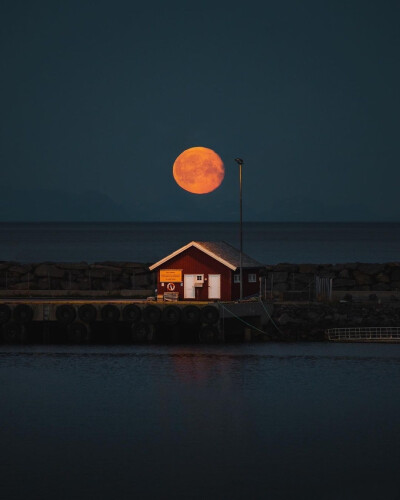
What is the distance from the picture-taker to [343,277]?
90312 mm

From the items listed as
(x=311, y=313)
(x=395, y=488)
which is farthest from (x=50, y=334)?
(x=395, y=488)

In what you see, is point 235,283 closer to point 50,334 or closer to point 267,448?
point 50,334

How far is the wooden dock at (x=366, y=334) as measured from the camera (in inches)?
2571

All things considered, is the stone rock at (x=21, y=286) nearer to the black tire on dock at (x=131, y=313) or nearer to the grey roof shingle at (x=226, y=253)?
the black tire on dock at (x=131, y=313)

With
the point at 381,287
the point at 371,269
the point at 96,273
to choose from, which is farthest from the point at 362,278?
the point at 96,273

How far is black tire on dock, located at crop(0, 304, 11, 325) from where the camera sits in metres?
66.0

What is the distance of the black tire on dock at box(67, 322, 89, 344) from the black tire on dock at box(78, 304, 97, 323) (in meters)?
0.77

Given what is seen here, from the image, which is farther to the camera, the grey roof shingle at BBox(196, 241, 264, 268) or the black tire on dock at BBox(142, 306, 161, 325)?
the grey roof shingle at BBox(196, 241, 264, 268)

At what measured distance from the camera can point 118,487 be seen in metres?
38.0

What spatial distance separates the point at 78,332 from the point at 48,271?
21739mm

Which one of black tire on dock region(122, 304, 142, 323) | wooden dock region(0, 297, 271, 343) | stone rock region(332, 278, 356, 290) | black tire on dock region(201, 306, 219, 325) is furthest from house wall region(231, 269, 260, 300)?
stone rock region(332, 278, 356, 290)

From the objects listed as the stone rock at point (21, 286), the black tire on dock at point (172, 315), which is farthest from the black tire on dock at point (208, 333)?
the stone rock at point (21, 286)

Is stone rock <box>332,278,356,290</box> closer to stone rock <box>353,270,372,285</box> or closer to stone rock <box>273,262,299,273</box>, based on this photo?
stone rock <box>353,270,372,285</box>

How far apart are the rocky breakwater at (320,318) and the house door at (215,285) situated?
14.9 ft
